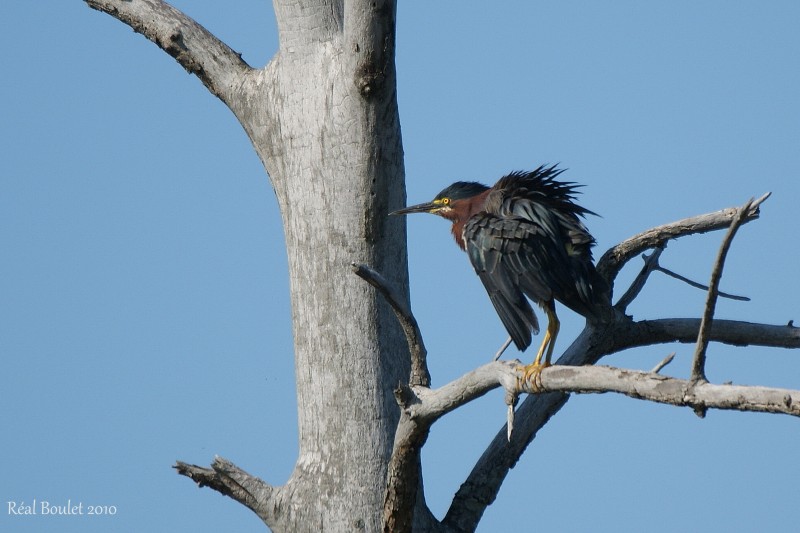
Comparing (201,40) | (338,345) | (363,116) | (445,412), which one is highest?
(201,40)

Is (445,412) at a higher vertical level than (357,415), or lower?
lower

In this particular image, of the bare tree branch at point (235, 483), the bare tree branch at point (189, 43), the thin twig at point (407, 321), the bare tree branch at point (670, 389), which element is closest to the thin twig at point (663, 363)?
the bare tree branch at point (670, 389)

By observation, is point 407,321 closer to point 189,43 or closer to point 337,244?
point 337,244

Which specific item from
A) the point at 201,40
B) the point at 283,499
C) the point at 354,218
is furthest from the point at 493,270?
the point at 201,40

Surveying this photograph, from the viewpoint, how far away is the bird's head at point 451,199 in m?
6.04

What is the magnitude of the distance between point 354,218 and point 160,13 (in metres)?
2.02

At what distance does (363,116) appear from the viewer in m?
4.77

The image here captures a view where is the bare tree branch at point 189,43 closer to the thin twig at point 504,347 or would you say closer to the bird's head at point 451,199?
the bird's head at point 451,199

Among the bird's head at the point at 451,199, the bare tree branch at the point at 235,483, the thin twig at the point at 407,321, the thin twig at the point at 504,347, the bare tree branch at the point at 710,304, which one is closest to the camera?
the bare tree branch at the point at 710,304

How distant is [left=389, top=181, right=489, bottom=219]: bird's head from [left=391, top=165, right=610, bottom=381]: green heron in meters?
0.50

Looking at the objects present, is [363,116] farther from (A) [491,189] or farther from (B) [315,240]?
(A) [491,189]

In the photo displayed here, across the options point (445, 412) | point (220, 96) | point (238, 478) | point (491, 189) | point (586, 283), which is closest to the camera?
point (445, 412)

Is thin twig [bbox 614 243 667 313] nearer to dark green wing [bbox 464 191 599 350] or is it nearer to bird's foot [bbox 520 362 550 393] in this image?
dark green wing [bbox 464 191 599 350]

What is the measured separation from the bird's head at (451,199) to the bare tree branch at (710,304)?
3011 millimetres
